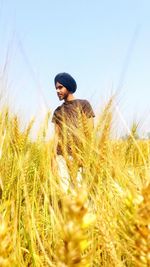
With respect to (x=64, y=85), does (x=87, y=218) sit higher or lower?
higher

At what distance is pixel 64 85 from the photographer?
3.04 m

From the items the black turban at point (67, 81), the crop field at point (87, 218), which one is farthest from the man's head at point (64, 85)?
the crop field at point (87, 218)

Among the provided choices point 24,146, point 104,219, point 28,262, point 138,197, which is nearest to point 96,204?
point 104,219

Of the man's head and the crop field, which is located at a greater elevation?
the crop field

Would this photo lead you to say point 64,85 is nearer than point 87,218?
No

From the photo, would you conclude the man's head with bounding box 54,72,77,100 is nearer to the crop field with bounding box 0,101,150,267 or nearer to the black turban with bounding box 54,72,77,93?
the black turban with bounding box 54,72,77,93

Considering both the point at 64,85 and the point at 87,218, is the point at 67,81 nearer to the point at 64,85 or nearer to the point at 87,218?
the point at 64,85

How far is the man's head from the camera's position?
301 cm

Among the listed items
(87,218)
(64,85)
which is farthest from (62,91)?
(87,218)

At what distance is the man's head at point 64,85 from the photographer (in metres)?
3.01

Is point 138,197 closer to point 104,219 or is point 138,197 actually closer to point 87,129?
point 104,219

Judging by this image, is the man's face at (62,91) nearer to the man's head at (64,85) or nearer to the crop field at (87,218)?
the man's head at (64,85)

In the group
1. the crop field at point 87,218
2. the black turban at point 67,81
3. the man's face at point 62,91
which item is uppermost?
the crop field at point 87,218

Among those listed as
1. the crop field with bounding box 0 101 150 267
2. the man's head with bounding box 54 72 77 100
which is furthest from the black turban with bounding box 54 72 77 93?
the crop field with bounding box 0 101 150 267
